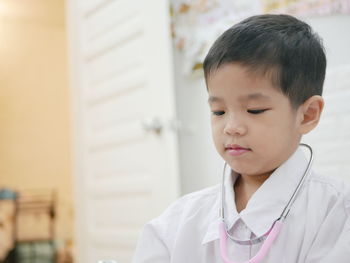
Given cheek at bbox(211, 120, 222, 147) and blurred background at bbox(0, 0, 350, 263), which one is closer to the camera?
cheek at bbox(211, 120, 222, 147)

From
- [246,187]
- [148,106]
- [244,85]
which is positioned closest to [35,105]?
[148,106]

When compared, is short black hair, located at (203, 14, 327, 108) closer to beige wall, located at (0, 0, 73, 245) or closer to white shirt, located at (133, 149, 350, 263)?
white shirt, located at (133, 149, 350, 263)

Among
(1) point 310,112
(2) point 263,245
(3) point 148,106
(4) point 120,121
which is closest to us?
(2) point 263,245

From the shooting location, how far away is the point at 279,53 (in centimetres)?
87

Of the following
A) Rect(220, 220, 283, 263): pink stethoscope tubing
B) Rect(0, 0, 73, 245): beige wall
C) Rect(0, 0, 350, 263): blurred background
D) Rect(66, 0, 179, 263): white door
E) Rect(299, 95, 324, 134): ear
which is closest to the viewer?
Rect(220, 220, 283, 263): pink stethoscope tubing

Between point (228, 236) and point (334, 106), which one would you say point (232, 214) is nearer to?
point (228, 236)

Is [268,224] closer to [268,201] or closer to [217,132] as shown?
[268,201]

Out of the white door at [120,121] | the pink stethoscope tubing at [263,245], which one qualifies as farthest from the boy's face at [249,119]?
the white door at [120,121]

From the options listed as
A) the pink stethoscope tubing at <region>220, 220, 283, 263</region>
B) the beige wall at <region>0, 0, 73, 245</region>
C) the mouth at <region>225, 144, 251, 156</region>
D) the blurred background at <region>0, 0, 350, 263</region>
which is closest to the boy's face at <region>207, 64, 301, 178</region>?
the mouth at <region>225, 144, 251, 156</region>

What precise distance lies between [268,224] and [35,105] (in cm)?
449

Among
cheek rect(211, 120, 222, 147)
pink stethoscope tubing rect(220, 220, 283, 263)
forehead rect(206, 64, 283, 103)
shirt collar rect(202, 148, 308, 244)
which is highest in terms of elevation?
forehead rect(206, 64, 283, 103)

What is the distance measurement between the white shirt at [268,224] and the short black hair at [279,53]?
0.15 metres

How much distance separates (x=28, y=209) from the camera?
4.55 metres

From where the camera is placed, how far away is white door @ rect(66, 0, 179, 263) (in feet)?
7.20
